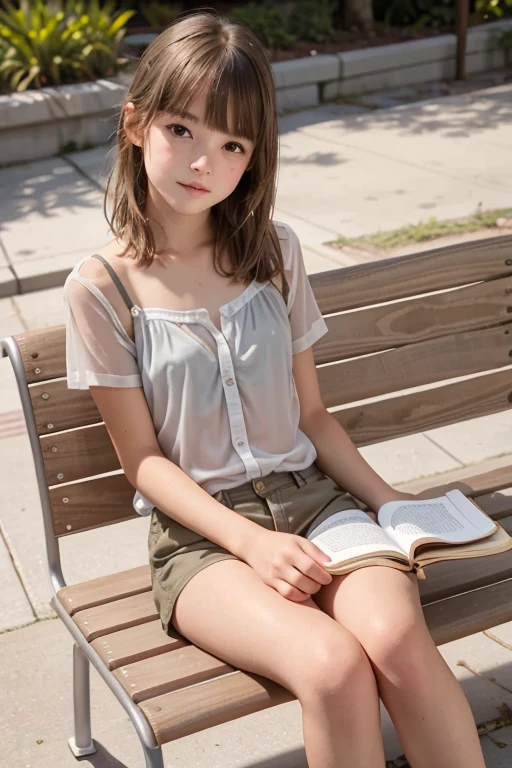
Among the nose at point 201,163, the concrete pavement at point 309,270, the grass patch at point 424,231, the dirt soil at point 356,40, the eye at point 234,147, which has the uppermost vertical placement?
the eye at point 234,147

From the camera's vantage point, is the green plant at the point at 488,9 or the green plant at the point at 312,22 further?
the green plant at the point at 488,9

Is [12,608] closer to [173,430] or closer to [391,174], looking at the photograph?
[173,430]

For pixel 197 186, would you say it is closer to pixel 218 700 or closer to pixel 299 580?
pixel 299 580

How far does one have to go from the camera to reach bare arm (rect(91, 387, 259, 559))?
234cm

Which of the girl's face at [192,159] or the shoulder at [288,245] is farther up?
the girl's face at [192,159]

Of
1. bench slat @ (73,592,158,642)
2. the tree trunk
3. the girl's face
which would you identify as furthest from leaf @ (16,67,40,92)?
bench slat @ (73,592,158,642)

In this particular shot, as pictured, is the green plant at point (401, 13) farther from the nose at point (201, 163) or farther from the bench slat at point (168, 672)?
the bench slat at point (168, 672)

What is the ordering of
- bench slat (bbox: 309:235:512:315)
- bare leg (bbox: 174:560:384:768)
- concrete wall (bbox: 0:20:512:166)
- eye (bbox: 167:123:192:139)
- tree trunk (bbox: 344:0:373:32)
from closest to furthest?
bare leg (bbox: 174:560:384:768), eye (bbox: 167:123:192:139), bench slat (bbox: 309:235:512:315), concrete wall (bbox: 0:20:512:166), tree trunk (bbox: 344:0:373:32)

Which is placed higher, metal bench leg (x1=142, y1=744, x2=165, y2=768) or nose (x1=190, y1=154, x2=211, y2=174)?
nose (x1=190, y1=154, x2=211, y2=174)

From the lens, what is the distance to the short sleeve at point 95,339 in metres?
2.41

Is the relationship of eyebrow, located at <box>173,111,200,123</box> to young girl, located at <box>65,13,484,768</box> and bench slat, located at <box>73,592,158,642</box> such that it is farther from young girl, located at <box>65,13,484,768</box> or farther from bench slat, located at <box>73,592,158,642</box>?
bench slat, located at <box>73,592,158,642</box>

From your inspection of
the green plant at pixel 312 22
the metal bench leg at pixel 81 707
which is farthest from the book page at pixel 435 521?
the green plant at pixel 312 22

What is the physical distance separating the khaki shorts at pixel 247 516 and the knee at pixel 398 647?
37 cm

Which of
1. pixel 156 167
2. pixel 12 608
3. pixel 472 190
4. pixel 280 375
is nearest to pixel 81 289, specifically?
pixel 156 167
